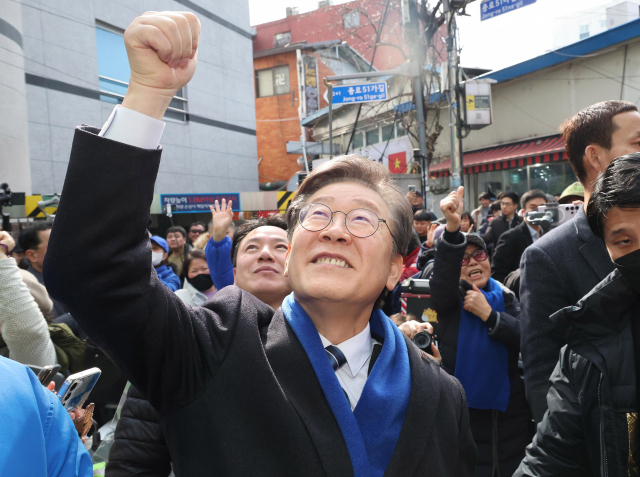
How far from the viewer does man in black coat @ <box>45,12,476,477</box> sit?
3.32ft

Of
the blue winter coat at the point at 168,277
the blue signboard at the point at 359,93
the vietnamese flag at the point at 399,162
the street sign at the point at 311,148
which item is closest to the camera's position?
the blue winter coat at the point at 168,277

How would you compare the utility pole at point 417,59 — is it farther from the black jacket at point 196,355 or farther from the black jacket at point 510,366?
the black jacket at point 196,355

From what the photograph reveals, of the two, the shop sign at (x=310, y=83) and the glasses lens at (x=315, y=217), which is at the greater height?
the shop sign at (x=310, y=83)

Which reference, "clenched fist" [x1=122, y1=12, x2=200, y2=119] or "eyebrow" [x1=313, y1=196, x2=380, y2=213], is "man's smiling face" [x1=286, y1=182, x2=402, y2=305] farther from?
"clenched fist" [x1=122, y1=12, x2=200, y2=119]

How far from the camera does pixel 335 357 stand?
1.46m

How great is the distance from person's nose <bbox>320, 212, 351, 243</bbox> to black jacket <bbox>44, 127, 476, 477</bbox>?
28 cm

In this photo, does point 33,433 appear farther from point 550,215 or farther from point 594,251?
point 550,215

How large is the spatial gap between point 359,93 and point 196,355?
457 inches

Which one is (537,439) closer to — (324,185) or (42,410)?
(324,185)

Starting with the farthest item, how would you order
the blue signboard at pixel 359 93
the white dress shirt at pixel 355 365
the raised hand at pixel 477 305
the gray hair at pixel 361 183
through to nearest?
the blue signboard at pixel 359 93 → the raised hand at pixel 477 305 → the gray hair at pixel 361 183 → the white dress shirt at pixel 355 365

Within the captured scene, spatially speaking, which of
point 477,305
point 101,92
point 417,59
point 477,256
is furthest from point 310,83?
point 477,305

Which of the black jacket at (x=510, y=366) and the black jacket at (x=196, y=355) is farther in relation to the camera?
the black jacket at (x=510, y=366)

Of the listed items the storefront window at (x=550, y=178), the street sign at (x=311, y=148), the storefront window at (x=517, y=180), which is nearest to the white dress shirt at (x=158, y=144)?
the storefront window at (x=550, y=178)

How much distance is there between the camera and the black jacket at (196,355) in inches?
39.5
